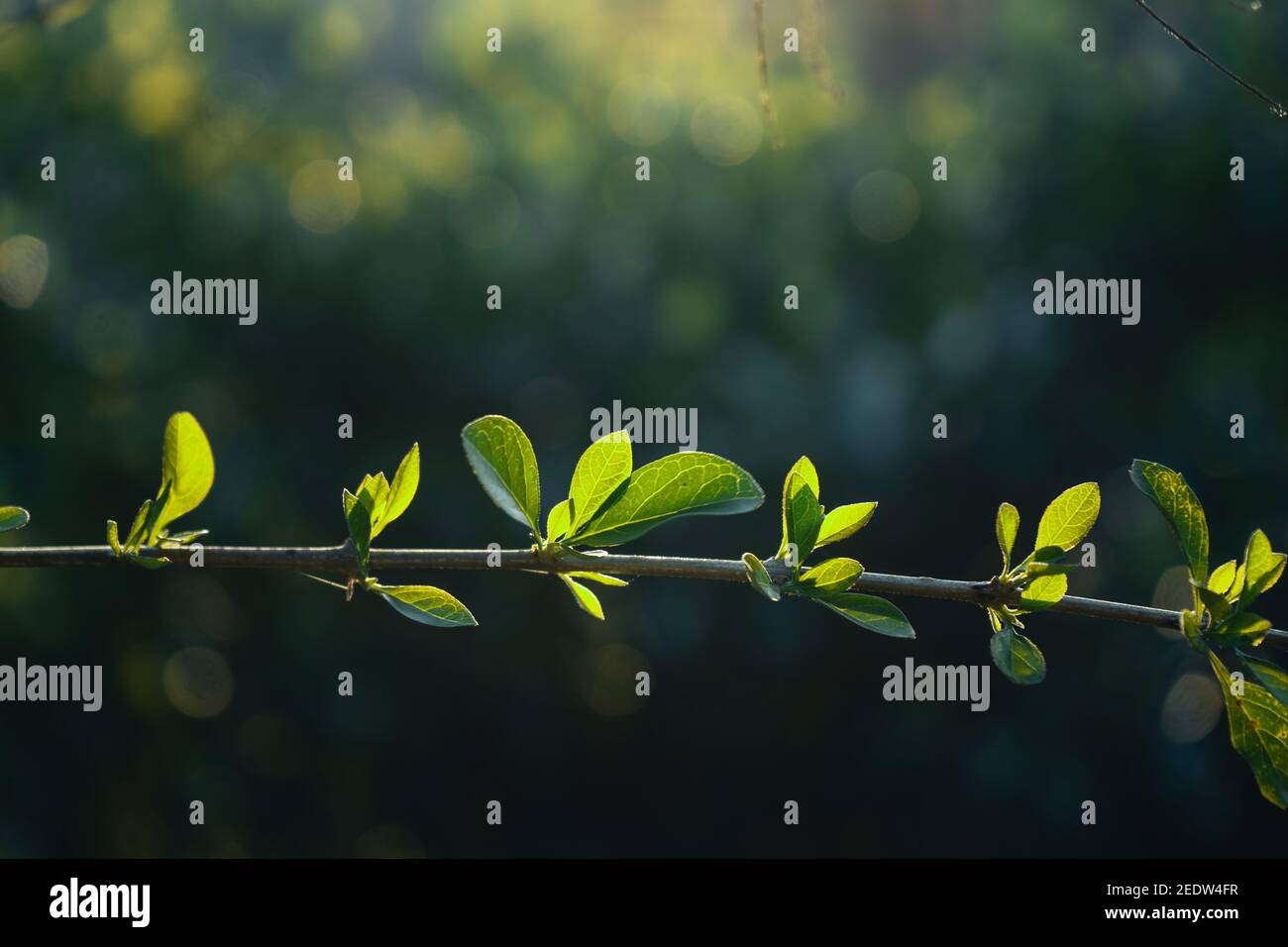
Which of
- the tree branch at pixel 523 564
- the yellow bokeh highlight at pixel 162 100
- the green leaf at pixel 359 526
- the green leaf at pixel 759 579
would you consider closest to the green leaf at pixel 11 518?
the tree branch at pixel 523 564

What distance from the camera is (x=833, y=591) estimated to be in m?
0.47

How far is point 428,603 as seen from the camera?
18.8 inches

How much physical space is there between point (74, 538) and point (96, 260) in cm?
66

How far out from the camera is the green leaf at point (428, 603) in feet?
1.55

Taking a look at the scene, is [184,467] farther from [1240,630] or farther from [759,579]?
[1240,630]

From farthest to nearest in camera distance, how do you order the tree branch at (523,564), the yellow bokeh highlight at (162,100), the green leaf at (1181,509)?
1. the yellow bokeh highlight at (162,100)
2. the green leaf at (1181,509)
3. the tree branch at (523,564)

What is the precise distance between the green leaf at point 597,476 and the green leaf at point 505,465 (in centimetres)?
2

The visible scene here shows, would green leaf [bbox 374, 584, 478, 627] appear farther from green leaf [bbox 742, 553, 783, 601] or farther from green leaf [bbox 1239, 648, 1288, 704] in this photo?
green leaf [bbox 1239, 648, 1288, 704]

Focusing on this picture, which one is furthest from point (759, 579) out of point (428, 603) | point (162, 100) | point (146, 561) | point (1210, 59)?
point (162, 100)

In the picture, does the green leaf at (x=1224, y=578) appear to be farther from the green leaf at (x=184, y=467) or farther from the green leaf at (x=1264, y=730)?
the green leaf at (x=184, y=467)

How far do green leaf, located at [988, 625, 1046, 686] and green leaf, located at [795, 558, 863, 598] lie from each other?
0.23 feet

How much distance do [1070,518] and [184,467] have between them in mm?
420

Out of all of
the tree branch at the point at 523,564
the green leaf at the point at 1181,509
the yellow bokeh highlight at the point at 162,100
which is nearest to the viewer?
the tree branch at the point at 523,564

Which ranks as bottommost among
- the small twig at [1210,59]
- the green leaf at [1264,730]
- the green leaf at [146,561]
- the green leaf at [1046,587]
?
the green leaf at [1264,730]
